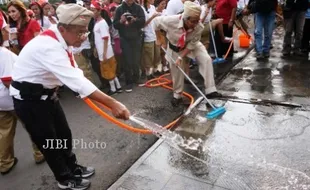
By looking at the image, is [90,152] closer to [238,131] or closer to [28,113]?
[28,113]

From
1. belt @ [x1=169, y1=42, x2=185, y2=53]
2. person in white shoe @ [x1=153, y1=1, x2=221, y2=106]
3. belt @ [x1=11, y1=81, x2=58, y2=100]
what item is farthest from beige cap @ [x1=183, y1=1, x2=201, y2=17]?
belt @ [x1=11, y1=81, x2=58, y2=100]

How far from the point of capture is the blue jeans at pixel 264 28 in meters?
7.07

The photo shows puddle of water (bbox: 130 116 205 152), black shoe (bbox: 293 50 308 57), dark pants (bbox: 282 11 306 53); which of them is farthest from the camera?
black shoe (bbox: 293 50 308 57)

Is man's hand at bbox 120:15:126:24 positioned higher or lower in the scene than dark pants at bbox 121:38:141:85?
higher

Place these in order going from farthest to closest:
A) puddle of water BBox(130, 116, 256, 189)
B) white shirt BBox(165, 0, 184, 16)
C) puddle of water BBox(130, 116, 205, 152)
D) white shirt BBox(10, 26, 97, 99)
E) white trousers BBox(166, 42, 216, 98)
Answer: white shirt BBox(165, 0, 184, 16), white trousers BBox(166, 42, 216, 98), puddle of water BBox(130, 116, 205, 152), puddle of water BBox(130, 116, 256, 189), white shirt BBox(10, 26, 97, 99)

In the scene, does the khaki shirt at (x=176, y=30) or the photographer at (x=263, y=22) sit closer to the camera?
the khaki shirt at (x=176, y=30)

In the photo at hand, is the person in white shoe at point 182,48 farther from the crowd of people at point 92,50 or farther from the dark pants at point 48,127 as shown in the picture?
the dark pants at point 48,127

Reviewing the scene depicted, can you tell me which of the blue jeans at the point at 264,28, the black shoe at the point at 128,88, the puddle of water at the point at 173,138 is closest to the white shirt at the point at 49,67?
the puddle of water at the point at 173,138

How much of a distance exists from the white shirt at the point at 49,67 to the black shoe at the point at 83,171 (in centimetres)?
113

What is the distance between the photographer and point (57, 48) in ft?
8.32

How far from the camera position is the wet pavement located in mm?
3182

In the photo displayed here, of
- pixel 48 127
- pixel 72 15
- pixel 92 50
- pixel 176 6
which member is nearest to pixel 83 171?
pixel 48 127

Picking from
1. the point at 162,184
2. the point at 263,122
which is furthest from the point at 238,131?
→ the point at 162,184

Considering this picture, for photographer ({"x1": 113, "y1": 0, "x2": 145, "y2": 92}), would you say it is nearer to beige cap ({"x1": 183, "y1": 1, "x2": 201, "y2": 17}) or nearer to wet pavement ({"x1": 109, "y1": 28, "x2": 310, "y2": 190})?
beige cap ({"x1": 183, "y1": 1, "x2": 201, "y2": 17})
